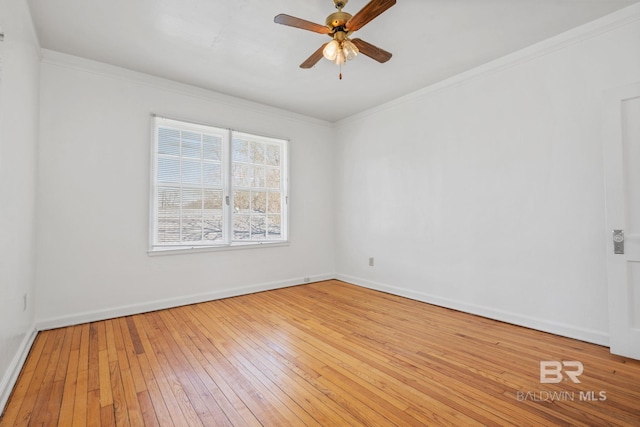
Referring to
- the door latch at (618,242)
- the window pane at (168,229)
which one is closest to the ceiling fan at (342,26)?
the door latch at (618,242)

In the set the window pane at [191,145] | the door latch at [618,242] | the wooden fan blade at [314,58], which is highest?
the wooden fan blade at [314,58]

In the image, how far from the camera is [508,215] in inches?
121

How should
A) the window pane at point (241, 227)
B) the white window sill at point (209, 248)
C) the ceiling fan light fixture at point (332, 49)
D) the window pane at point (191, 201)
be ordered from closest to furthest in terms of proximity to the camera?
1. the ceiling fan light fixture at point (332, 49)
2. the white window sill at point (209, 248)
3. the window pane at point (191, 201)
4. the window pane at point (241, 227)

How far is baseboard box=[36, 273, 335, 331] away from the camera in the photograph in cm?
293

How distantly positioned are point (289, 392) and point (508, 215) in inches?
108

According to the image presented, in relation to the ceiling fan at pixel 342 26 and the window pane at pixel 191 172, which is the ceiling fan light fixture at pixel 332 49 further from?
the window pane at pixel 191 172

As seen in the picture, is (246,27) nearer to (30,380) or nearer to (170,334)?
(170,334)

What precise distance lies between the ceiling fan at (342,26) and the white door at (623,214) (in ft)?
6.43

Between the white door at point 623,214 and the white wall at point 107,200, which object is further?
the white wall at point 107,200

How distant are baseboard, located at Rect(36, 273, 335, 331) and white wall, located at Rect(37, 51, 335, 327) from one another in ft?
0.04

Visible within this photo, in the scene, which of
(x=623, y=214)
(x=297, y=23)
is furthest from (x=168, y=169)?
(x=623, y=214)

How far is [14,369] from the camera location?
6.59 feet

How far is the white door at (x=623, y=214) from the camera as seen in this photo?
7.40 feet

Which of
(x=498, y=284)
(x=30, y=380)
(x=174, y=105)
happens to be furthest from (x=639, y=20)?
(x=30, y=380)
